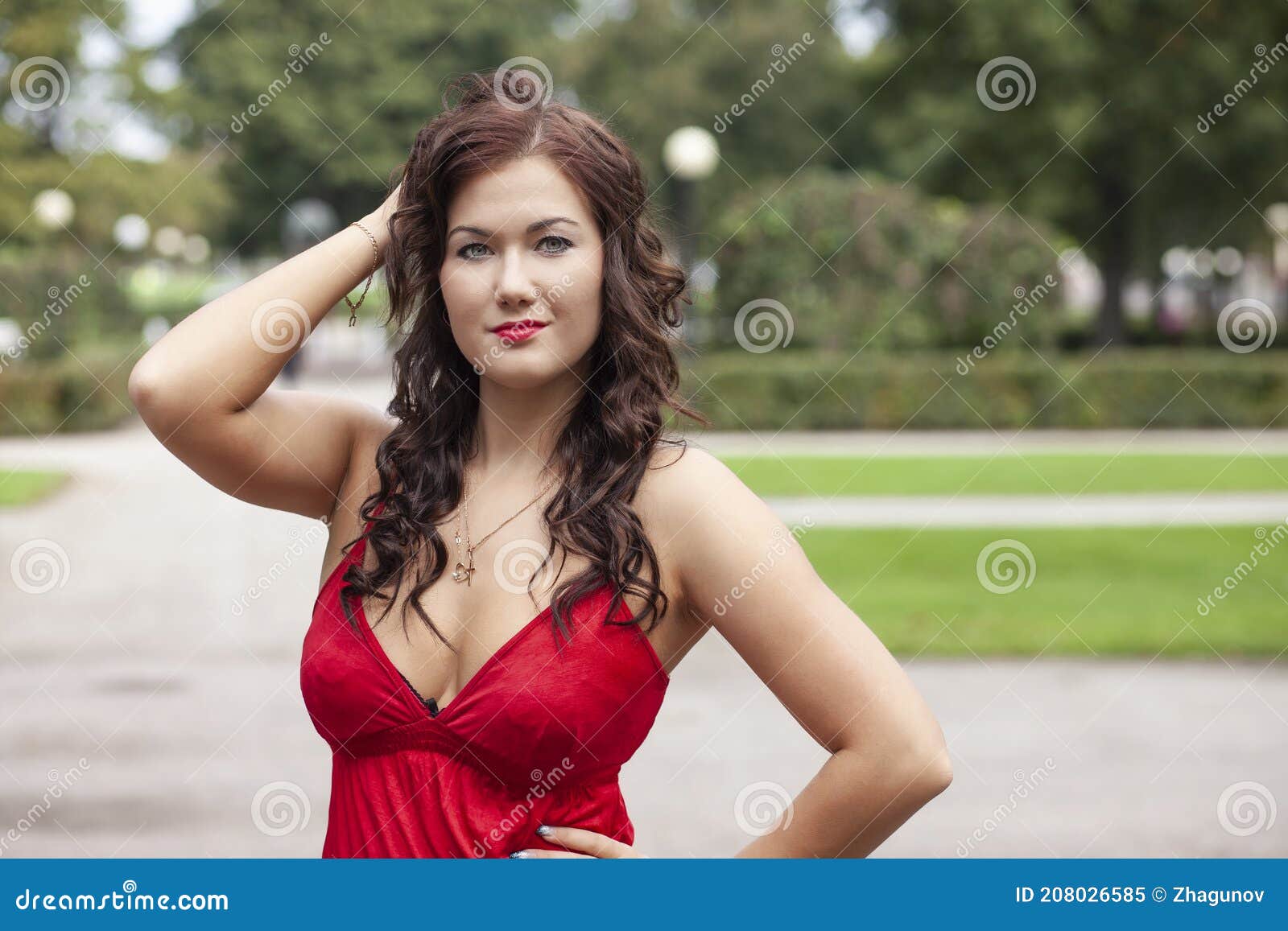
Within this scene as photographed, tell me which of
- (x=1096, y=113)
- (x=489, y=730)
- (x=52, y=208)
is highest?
(x=1096, y=113)

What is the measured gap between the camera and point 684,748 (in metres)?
6.34

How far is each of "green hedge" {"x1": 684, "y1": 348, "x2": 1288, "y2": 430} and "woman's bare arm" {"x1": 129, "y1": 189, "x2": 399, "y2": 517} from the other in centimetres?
1755

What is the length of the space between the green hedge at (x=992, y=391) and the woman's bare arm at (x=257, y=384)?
17.5 metres

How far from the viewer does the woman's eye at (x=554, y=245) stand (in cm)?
200

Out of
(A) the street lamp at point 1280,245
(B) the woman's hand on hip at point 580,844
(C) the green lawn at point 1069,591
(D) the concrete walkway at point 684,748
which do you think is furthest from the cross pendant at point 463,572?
(A) the street lamp at point 1280,245

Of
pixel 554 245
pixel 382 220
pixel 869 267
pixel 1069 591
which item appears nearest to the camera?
pixel 554 245

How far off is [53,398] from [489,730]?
20.8 metres

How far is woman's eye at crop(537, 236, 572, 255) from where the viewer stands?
200 cm

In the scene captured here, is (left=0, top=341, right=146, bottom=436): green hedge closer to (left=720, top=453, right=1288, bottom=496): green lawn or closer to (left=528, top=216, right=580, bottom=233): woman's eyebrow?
(left=720, top=453, right=1288, bottom=496): green lawn

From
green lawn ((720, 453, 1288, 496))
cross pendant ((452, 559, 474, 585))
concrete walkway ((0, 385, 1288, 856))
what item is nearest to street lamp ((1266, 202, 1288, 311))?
green lawn ((720, 453, 1288, 496))

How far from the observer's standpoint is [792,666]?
6.29ft

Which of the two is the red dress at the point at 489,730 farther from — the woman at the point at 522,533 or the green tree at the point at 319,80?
the green tree at the point at 319,80

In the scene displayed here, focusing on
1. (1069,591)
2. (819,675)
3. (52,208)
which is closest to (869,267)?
(1069,591)

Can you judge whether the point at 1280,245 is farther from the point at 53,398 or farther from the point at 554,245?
the point at 554,245
